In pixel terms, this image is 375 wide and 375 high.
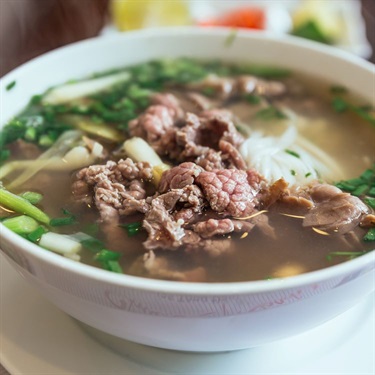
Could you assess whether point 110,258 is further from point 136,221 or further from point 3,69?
point 3,69

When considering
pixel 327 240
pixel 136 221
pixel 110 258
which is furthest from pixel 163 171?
pixel 327 240

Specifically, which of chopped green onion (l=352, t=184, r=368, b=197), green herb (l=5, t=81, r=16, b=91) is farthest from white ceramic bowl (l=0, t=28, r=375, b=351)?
green herb (l=5, t=81, r=16, b=91)

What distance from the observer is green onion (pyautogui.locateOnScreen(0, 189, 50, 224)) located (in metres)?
1.90

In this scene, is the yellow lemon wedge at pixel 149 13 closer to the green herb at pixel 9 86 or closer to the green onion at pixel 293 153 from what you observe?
the green herb at pixel 9 86

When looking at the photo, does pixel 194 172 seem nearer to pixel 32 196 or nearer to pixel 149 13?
pixel 32 196

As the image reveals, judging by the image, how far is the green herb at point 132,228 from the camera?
5.93ft

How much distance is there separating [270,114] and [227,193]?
883 mm

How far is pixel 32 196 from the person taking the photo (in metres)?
2.04

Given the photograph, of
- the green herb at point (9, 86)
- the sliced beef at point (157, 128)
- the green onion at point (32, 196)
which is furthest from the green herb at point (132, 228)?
the green herb at point (9, 86)

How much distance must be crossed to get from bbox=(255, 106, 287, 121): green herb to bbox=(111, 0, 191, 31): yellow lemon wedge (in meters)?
1.65

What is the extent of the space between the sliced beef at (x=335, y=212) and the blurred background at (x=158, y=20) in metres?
2.20

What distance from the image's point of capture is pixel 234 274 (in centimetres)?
166

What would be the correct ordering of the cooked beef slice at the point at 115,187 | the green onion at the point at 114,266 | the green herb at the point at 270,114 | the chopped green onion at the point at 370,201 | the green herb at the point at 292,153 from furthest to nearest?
the green herb at the point at 270,114 → the green herb at the point at 292,153 → the chopped green onion at the point at 370,201 → the cooked beef slice at the point at 115,187 → the green onion at the point at 114,266

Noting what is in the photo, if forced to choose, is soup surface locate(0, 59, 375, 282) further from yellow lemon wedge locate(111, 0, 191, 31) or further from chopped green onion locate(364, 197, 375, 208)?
yellow lemon wedge locate(111, 0, 191, 31)
